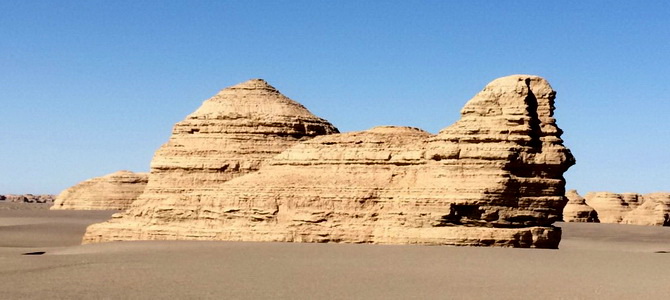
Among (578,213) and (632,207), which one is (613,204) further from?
(578,213)

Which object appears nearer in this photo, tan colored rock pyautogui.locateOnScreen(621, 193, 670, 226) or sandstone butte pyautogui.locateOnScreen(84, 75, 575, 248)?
sandstone butte pyautogui.locateOnScreen(84, 75, 575, 248)

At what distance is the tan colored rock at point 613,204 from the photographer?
88.1 metres

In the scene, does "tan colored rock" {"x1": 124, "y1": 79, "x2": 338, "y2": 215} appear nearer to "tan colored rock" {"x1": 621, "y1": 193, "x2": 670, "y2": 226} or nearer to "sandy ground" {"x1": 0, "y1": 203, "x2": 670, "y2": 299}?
"sandy ground" {"x1": 0, "y1": 203, "x2": 670, "y2": 299}

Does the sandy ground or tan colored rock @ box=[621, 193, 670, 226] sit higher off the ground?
tan colored rock @ box=[621, 193, 670, 226]

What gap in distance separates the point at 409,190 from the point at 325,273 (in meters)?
7.54

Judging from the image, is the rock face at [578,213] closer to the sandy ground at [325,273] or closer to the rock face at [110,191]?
the rock face at [110,191]

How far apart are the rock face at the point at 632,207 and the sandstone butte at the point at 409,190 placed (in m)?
57.0

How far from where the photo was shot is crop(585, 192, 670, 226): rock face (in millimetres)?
81438

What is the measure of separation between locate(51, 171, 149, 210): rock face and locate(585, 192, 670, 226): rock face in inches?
1774

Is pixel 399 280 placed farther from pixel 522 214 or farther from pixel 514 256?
pixel 522 214

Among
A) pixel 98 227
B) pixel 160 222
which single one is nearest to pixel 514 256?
pixel 160 222

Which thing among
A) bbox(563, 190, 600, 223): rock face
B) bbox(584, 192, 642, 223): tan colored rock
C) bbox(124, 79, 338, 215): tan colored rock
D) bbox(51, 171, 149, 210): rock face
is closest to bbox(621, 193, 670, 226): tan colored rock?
bbox(584, 192, 642, 223): tan colored rock

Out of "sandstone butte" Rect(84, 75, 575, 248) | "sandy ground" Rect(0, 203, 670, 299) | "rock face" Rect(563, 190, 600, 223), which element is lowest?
"sandy ground" Rect(0, 203, 670, 299)

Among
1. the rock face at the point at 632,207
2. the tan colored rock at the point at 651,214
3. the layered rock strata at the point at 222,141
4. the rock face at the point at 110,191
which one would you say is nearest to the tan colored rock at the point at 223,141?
the layered rock strata at the point at 222,141
